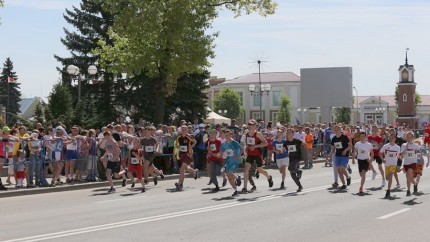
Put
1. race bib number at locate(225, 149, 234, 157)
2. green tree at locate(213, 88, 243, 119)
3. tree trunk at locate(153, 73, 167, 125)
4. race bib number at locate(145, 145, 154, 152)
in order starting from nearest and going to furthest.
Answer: race bib number at locate(225, 149, 234, 157)
race bib number at locate(145, 145, 154, 152)
tree trunk at locate(153, 73, 167, 125)
green tree at locate(213, 88, 243, 119)

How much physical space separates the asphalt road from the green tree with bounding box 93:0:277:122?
48.6ft

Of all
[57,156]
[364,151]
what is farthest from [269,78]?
[364,151]

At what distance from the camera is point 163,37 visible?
109 feet

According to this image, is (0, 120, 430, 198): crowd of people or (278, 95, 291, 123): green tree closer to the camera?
(0, 120, 430, 198): crowd of people

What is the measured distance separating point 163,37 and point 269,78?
94.4 metres

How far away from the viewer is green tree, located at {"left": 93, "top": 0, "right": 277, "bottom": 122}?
33188 mm

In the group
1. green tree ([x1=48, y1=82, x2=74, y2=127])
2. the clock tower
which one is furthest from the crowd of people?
the clock tower

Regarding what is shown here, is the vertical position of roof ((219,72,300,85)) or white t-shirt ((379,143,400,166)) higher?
roof ((219,72,300,85))

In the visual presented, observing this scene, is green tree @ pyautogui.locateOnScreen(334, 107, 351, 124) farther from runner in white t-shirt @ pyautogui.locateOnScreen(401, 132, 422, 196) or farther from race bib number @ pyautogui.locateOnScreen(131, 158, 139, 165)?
runner in white t-shirt @ pyautogui.locateOnScreen(401, 132, 422, 196)

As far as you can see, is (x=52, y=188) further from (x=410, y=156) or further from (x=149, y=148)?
(x=410, y=156)

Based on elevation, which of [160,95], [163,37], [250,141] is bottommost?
[250,141]

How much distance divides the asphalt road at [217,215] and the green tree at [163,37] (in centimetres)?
1480

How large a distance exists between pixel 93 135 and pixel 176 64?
483 inches

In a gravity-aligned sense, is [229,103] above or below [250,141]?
above
